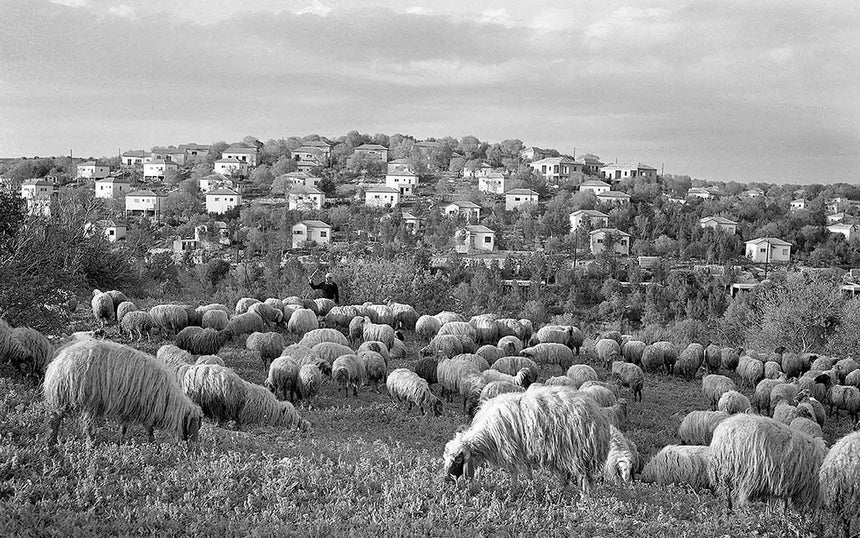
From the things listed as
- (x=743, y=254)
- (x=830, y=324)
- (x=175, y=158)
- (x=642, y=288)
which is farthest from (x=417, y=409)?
(x=175, y=158)

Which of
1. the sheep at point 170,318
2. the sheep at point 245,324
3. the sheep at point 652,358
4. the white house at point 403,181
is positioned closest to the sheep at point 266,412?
the sheep at point 245,324

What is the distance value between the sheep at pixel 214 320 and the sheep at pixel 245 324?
0.18 m

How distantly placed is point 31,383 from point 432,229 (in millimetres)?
66235

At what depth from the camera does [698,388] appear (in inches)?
709

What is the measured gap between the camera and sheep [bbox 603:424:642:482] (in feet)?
27.8

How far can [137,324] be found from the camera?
57.0ft

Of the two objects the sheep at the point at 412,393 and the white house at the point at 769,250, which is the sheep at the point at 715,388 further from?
the white house at the point at 769,250

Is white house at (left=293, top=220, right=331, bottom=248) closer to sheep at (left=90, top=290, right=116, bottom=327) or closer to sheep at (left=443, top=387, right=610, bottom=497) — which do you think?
sheep at (left=90, top=290, right=116, bottom=327)

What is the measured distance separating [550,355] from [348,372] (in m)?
6.42

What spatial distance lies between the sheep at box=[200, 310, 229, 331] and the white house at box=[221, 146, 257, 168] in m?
112

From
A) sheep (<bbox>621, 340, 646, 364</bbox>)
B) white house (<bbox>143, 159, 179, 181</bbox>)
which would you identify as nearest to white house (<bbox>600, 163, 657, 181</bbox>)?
white house (<bbox>143, 159, 179, 181</bbox>)

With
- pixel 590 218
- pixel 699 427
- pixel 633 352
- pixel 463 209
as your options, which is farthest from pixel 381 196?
pixel 699 427

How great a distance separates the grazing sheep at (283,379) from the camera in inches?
519

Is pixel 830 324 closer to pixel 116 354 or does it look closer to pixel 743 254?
pixel 116 354
